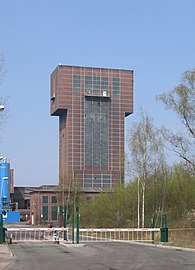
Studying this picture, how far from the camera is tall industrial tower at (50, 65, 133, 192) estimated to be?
167m

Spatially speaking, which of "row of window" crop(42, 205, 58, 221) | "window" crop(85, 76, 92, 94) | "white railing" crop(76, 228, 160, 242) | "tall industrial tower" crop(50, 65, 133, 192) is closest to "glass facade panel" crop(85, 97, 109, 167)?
"tall industrial tower" crop(50, 65, 133, 192)

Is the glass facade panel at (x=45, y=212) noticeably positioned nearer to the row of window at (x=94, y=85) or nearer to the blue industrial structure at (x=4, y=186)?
the row of window at (x=94, y=85)

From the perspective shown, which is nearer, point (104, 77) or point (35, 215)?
point (35, 215)

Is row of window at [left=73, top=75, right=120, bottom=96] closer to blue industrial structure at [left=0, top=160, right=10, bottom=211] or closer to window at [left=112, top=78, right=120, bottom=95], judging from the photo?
window at [left=112, top=78, right=120, bottom=95]

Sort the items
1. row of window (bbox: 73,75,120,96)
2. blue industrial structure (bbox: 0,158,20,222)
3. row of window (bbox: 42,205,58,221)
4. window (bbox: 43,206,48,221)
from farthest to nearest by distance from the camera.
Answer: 1. row of window (bbox: 73,75,120,96)
2. window (bbox: 43,206,48,221)
3. row of window (bbox: 42,205,58,221)
4. blue industrial structure (bbox: 0,158,20,222)

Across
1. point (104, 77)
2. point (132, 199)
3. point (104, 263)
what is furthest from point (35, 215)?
point (104, 263)

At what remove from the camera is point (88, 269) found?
2017 centimetres

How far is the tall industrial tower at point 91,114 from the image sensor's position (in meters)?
167

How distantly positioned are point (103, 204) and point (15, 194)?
4324 inches

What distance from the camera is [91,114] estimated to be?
170m

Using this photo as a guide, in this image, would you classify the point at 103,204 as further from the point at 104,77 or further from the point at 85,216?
the point at 104,77

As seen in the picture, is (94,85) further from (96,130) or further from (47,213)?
(47,213)

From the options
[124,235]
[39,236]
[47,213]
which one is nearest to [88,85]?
[47,213]

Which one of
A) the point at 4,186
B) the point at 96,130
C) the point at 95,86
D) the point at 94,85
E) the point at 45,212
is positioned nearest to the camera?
the point at 4,186
